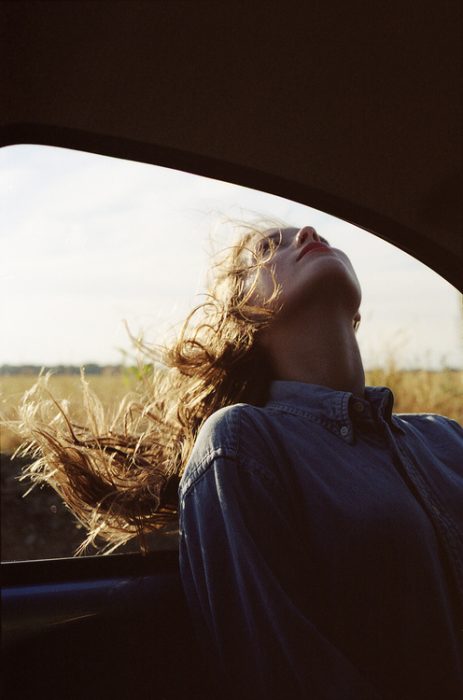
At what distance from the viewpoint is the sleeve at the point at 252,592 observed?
46.8 inches

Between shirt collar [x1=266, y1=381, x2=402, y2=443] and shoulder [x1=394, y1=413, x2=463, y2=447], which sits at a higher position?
shirt collar [x1=266, y1=381, x2=402, y2=443]

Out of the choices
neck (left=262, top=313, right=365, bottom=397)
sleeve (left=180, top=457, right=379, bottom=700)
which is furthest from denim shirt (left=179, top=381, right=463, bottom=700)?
neck (left=262, top=313, right=365, bottom=397)

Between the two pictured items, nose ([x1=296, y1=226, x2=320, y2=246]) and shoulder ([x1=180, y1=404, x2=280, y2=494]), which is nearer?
shoulder ([x1=180, y1=404, x2=280, y2=494])

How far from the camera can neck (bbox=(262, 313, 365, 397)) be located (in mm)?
1721

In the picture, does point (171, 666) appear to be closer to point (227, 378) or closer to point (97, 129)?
point (227, 378)

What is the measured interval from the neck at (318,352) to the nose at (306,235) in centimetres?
22

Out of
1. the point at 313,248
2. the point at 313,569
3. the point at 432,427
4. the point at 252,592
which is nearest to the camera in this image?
the point at 252,592

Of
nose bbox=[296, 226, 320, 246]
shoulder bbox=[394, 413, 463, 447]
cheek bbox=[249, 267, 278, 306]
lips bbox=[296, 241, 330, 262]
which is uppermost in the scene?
nose bbox=[296, 226, 320, 246]

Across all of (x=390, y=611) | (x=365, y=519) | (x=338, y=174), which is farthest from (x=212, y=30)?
(x=390, y=611)

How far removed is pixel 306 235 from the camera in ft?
5.74

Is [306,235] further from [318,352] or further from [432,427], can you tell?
[432,427]

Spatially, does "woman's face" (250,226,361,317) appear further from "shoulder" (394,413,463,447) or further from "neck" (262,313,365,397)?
"shoulder" (394,413,463,447)

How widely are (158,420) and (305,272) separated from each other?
64cm

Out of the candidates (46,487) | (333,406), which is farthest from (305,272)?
(46,487)
